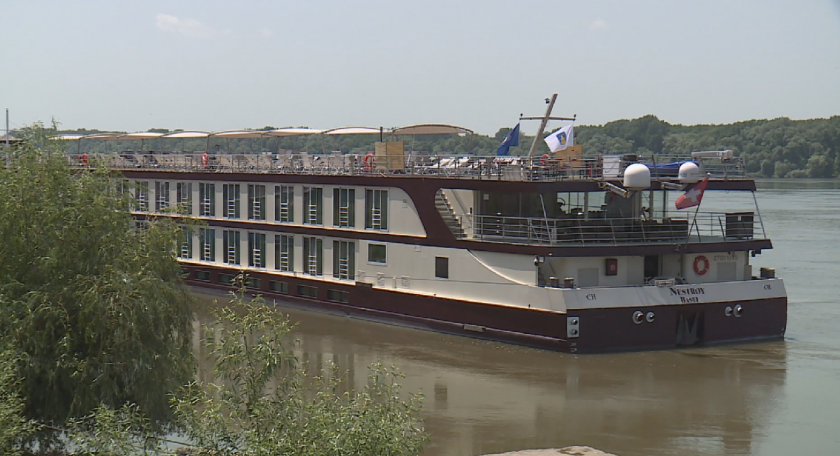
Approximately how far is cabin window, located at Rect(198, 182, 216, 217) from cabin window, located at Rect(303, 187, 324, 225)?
4727 millimetres

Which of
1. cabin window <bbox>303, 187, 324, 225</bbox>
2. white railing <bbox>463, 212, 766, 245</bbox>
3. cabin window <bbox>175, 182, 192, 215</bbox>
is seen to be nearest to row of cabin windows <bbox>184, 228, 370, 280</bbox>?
cabin window <bbox>303, 187, 324, 225</bbox>

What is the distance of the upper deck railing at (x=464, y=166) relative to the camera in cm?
2522

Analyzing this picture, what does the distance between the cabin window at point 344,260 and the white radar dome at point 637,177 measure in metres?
8.12

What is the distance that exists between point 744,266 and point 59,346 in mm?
17266

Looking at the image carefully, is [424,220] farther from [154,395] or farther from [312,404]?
[312,404]

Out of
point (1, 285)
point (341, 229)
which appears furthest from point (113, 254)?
point (341, 229)

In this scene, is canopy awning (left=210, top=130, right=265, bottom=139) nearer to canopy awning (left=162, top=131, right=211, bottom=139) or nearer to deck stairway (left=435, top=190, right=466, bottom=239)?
canopy awning (left=162, top=131, right=211, bottom=139)

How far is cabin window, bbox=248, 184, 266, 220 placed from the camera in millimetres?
31969

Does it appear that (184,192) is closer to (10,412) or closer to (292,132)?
(292,132)

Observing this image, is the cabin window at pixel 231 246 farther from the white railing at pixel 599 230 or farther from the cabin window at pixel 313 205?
the white railing at pixel 599 230

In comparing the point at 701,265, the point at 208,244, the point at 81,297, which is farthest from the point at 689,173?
the point at 208,244

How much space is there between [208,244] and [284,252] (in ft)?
13.4

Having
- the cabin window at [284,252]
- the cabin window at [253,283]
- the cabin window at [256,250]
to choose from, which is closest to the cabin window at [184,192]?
the cabin window at [256,250]

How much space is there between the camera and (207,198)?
34219 millimetres
